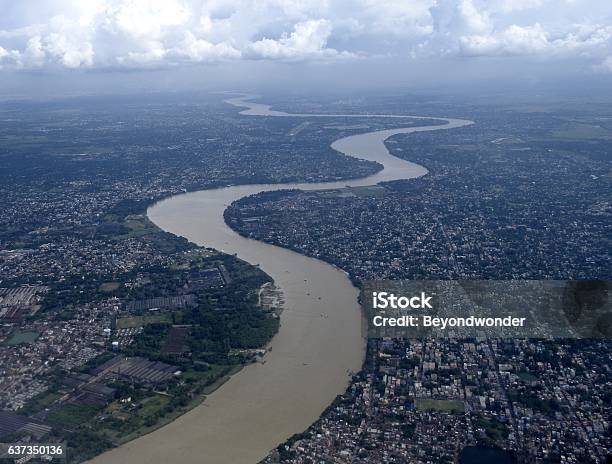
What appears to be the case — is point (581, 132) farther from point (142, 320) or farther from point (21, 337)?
point (21, 337)

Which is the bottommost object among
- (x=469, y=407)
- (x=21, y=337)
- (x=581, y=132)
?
(x=21, y=337)

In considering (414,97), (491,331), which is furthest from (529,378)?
(414,97)

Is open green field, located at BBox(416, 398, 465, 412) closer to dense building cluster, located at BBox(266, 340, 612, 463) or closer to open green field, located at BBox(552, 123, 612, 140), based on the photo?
dense building cluster, located at BBox(266, 340, 612, 463)

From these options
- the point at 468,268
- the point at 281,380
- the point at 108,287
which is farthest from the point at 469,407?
the point at 108,287

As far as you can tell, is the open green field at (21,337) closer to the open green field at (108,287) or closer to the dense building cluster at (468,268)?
the open green field at (108,287)

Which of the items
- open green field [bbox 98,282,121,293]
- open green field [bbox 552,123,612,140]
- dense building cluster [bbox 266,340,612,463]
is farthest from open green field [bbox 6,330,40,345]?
open green field [bbox 552,123,612,140]

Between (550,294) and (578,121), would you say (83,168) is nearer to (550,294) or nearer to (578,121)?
(550,294)

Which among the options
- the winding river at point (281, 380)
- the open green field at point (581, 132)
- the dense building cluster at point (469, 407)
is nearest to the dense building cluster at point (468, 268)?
the dense building cluster at point (469, 407)
